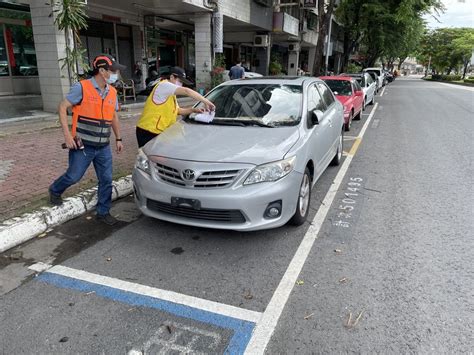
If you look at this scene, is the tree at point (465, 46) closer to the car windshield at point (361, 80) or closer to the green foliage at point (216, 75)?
the car windshield at point (361, 80)

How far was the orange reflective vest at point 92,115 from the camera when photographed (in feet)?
12.9

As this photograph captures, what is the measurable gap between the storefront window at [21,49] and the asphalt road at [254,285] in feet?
36.3

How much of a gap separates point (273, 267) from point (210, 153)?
125cm

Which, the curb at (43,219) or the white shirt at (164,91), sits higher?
the white shirt at (164,91)

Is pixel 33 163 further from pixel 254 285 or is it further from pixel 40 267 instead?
pixel 254 285

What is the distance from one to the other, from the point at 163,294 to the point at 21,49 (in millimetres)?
13541

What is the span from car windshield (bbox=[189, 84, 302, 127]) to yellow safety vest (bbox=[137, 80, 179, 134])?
280 mm

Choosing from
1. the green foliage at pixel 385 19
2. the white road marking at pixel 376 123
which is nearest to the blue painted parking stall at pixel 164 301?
the white road marking at pixel 376 123

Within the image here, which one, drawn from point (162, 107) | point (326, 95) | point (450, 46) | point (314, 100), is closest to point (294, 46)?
point (326, 95)

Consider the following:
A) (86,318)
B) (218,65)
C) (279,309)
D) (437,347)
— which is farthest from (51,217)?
(218,65)

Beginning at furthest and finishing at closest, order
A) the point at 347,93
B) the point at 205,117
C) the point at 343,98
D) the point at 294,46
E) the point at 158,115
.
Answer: the point at 294,46 → the point at 347,93 → the point at 343,98 → the point at 158,115 → the point at 205,117

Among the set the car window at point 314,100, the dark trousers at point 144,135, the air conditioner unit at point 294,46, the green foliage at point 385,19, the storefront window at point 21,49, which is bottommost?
the dark trousers at point 144,135

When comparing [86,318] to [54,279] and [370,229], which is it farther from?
[370,229]

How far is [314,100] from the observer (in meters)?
5.35
